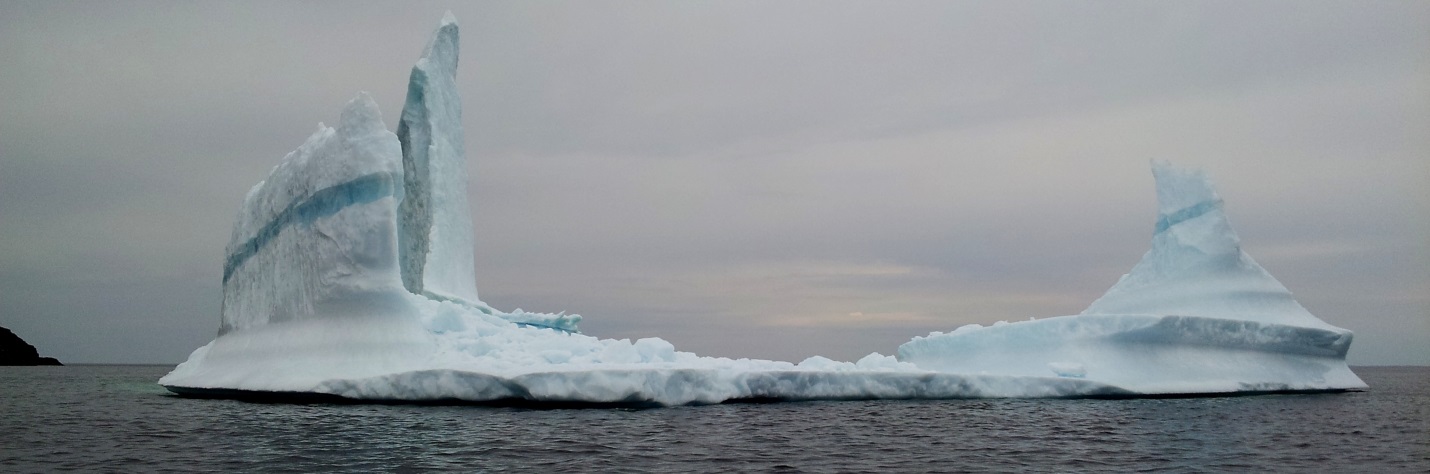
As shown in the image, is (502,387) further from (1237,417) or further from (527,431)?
(1237,417)

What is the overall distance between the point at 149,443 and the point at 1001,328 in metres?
15.2

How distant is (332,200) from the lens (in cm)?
1836

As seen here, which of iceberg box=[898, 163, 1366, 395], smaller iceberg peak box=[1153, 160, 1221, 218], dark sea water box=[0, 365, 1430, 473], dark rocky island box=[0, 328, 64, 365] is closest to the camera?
dark sea water box=[0, 365, 1430, 473]

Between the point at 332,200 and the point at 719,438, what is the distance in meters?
9.32

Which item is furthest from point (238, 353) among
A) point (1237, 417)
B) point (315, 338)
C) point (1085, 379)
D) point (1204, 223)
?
point (1204, 223)

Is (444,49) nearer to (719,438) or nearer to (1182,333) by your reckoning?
(719,438)

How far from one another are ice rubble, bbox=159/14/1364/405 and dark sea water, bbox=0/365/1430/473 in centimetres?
49

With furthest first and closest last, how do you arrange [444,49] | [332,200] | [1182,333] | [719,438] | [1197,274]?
[444,49] < [1197,274] < [1182,333] < [332,200] < [719,438]

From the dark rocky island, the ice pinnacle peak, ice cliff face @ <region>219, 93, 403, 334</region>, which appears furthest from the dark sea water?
the dark rocky island

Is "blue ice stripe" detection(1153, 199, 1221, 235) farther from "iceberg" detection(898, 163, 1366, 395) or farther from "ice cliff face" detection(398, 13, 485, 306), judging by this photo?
"ice cliff face" detection(398, 13, 485, 306)

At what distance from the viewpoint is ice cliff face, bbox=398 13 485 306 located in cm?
2420

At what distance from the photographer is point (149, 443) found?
40.0 feet

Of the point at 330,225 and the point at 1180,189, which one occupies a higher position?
the point at 1180,189

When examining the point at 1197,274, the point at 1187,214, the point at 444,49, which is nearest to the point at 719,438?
the point at 1197,274
